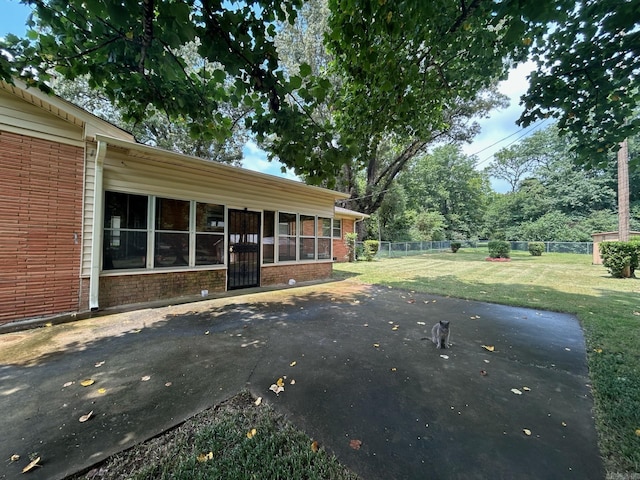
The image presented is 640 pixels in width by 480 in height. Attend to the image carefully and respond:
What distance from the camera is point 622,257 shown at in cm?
921

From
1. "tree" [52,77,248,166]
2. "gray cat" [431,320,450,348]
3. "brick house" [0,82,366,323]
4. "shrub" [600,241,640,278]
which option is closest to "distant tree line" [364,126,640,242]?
"tree" [52,77,248,166]

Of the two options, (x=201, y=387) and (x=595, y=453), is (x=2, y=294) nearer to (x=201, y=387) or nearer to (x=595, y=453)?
(x=201, y=387)

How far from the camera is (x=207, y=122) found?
3471 millimetres

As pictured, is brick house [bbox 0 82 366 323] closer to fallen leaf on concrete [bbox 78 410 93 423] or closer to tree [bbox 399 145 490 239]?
fallen leaf on concrete [bbox 78 410 93 423]

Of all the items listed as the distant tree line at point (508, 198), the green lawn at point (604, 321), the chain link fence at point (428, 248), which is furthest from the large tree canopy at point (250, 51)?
the distant tree line at point (508, 198)

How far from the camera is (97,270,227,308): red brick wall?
5.14m

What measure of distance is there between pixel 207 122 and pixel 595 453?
4.94 m

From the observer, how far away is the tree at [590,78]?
127 inches

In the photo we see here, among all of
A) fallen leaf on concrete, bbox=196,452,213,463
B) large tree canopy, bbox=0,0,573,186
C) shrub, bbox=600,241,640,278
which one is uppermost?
large tree canopy, bbox=0,0,573,186

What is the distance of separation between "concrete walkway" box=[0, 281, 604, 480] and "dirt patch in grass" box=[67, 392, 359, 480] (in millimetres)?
130

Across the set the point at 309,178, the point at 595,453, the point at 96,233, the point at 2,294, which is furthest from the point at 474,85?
the point at 2,294

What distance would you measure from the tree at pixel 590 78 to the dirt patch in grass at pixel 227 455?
4756 mm

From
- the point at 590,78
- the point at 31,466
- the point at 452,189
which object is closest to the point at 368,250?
the point at 590,78

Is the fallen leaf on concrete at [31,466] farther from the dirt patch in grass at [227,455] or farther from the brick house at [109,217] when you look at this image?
the brick house at [109,217]
